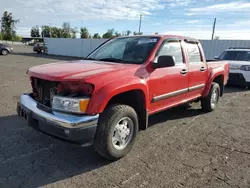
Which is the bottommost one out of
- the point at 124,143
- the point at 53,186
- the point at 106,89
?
the point at 53,186

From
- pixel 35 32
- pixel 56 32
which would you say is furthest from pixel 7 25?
pixel 35 32

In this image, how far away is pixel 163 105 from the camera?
4289 millimetres

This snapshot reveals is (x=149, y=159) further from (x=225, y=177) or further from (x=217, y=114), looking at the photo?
(x=217, y=114)

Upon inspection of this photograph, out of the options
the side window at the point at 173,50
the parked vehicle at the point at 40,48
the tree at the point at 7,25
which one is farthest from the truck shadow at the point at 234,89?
the tree at the point at 7,25

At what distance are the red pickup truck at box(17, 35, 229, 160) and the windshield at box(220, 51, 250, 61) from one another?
253 inches

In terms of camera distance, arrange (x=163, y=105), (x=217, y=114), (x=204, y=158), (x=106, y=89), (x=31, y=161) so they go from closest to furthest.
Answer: (x=106, y=89), (x=31, y=161), (x=204, y=158), (x=163, y=105), (x=217, y=114)

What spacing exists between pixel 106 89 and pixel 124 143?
990 millimetres

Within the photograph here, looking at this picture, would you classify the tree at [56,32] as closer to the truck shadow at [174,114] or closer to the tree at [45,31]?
the tree at [45,31]

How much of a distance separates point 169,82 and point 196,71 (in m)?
1.15

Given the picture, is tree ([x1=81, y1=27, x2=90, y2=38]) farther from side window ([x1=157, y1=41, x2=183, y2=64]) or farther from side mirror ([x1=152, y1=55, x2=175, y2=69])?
side mirror ([x1=152, y1=55, x2=175, y2=69])

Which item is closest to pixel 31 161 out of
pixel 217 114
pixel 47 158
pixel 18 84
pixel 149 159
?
pixel 47 158

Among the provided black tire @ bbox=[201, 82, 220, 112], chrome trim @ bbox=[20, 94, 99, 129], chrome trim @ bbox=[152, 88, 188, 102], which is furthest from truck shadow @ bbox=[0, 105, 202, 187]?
black tire @ bbox=[201, 82, 220, 112]

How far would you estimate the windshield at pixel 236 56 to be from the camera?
10.2 m

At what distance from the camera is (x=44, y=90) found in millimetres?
3475
